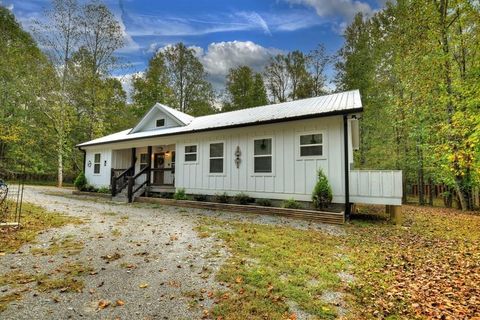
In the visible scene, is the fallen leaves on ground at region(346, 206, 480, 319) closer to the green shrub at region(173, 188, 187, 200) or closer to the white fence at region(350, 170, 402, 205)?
the white fence at region(350, 170, 402, 205)

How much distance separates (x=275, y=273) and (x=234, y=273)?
0.62 m

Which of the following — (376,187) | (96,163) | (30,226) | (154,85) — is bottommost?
(30,226)

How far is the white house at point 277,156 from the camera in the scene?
8375 millimetres

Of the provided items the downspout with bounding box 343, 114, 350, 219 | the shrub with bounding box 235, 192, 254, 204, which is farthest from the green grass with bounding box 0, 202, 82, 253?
the downspout with bounding box 343, 114, 350, 219

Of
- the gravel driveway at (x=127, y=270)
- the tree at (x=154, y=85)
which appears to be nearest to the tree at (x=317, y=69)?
the tree at (x=154, y=85)

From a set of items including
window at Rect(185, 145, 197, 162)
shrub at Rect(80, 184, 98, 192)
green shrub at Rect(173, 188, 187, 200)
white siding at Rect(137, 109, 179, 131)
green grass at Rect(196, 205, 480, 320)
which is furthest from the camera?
shrub at Rect(80, 184, 98, 192)

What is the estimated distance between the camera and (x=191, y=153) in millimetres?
12570

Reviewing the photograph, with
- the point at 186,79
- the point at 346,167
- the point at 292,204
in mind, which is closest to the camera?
the point at 346,167

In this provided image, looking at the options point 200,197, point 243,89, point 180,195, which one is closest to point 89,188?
point 180,195

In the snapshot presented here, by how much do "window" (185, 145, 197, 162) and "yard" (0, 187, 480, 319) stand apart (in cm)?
590

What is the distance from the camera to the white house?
8.38 m

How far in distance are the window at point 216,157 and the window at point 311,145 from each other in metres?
3.76

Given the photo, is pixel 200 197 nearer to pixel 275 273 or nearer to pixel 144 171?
pixel 144 171

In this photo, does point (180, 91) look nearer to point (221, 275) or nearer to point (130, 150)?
point (130, 150)
